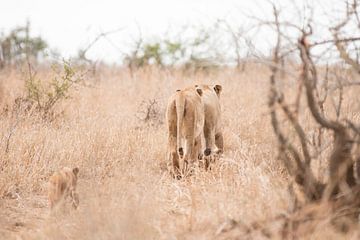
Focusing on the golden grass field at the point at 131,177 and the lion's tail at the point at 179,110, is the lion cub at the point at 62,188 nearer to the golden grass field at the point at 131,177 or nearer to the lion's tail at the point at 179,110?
the golden grass field at the point at 131,177

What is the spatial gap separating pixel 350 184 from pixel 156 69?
9106mm

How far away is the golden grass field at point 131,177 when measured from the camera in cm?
409

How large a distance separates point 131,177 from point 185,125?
125 cm

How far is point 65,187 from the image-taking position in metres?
5.00

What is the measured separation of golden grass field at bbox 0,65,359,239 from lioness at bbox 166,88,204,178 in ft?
0.89

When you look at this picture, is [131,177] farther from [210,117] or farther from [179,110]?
[210,117]

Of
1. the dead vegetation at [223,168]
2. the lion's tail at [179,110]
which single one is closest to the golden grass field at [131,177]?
the dead vegetation at [223,168]

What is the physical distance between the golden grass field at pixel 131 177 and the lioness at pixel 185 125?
0.89 feet

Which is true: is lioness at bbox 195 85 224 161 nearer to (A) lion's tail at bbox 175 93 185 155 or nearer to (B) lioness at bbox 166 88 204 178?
(B) lioness at bbox 166 88 204 178

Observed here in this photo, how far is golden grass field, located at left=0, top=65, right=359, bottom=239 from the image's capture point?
4.09m

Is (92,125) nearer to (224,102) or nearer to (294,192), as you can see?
(224,102)

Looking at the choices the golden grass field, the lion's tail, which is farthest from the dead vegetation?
the lion's tail

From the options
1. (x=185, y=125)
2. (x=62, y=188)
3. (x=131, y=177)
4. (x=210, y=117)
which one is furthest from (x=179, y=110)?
(x=62, y=188)

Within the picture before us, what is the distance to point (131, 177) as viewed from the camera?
517 centimetres
